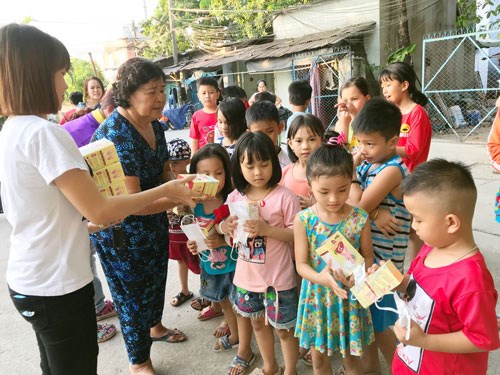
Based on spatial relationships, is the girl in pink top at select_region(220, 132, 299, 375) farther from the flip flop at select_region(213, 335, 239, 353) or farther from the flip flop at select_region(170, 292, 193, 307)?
the flip flop at select_region(170, 292, 193, 307)

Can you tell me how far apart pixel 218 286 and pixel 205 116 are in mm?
2100

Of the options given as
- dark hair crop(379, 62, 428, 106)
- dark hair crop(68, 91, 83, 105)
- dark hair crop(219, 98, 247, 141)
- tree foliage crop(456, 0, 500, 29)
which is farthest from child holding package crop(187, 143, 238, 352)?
tree foliage crop(456, 0, 500, 29)

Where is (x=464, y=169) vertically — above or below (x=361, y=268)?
above

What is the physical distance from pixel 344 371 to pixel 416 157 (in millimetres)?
1509

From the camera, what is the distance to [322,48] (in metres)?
10.1

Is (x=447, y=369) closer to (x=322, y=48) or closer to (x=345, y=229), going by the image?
(x=345, y=229)

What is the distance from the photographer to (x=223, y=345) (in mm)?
2375

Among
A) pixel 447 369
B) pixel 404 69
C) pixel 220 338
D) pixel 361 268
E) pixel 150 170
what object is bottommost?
pixel 220 338

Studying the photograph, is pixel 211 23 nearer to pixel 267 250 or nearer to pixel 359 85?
pixel 359 85

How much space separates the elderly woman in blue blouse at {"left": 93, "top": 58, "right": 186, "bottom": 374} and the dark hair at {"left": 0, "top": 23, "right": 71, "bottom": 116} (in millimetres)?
561

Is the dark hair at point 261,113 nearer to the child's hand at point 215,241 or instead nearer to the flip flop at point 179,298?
the child's hand at point 215,241

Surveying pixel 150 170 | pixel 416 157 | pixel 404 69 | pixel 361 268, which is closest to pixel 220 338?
pixel 150 170

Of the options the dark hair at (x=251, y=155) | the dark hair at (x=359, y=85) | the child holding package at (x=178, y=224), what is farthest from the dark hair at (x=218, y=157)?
the dark hair at (x=359, y=85)

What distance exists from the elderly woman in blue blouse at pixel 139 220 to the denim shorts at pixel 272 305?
1.76 ft
